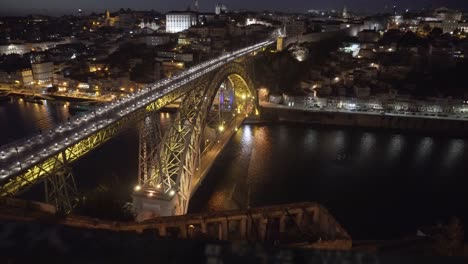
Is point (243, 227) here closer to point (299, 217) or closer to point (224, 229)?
point (224, 229)

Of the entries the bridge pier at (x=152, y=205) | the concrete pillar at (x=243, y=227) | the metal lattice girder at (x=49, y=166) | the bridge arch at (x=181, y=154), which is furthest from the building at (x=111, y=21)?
the concrete pillar at (x=243, y=227)

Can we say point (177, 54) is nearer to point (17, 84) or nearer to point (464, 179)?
point (17, 84)

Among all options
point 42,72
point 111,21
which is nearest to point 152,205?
point 42,72

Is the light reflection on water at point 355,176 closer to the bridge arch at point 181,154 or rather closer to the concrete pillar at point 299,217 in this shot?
the bridge arch at point 181,154

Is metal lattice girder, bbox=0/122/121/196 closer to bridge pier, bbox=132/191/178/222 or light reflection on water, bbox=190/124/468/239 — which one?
bridge pier, bbox=132/191/178/222

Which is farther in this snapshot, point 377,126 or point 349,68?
point 349,68

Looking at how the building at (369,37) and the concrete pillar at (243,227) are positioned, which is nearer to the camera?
the concrete pillar at (243,227)

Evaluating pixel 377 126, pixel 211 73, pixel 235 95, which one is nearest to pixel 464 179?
pixel 377 126

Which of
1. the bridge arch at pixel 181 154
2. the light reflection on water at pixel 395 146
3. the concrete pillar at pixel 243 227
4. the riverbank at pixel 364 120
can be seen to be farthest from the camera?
the riverbank at pixel 364 120
